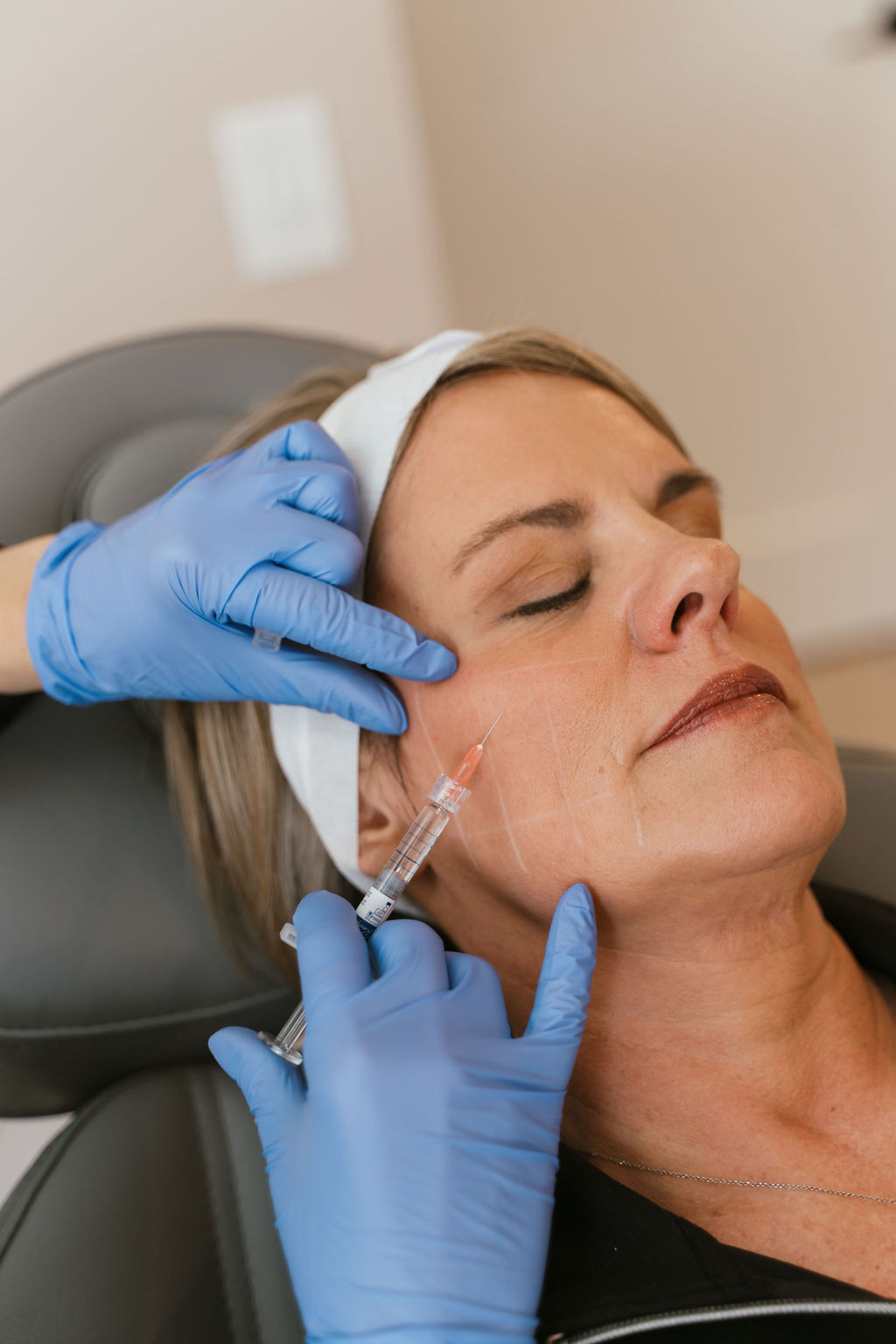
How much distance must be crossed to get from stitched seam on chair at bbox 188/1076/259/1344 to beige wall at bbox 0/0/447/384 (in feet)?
4.74

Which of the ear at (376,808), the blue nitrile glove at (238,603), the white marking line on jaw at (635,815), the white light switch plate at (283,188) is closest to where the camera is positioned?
the white marking line on jaw at (635,815)

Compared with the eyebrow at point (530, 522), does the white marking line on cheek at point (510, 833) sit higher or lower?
lower

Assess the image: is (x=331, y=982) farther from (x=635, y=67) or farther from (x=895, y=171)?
(x=895, y=171)

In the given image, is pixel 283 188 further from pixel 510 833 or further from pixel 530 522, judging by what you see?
pixel 510 833

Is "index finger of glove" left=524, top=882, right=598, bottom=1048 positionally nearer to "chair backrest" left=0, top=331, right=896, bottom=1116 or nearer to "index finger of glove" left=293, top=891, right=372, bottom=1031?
"index finger of glove" left=293, top=891, right=372, bottom=1031

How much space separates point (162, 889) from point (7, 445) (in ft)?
2.24

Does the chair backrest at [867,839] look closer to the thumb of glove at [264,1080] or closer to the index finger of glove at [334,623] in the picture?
the index finger of glove at [334,623]

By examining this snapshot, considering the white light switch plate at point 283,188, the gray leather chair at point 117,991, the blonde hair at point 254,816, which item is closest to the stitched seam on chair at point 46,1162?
the gray leather chair at point 117,991

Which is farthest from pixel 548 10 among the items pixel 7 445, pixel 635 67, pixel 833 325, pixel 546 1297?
pixel 546 1297

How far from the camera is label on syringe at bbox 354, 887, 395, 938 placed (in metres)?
1.00

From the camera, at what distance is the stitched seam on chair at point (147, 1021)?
3.67 feet

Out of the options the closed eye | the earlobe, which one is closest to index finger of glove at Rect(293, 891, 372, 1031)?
the earlobe

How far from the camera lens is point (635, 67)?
7.99ft

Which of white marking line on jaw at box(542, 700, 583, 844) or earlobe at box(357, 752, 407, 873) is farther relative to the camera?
earlobe at box(357, 752, 407, 873)
